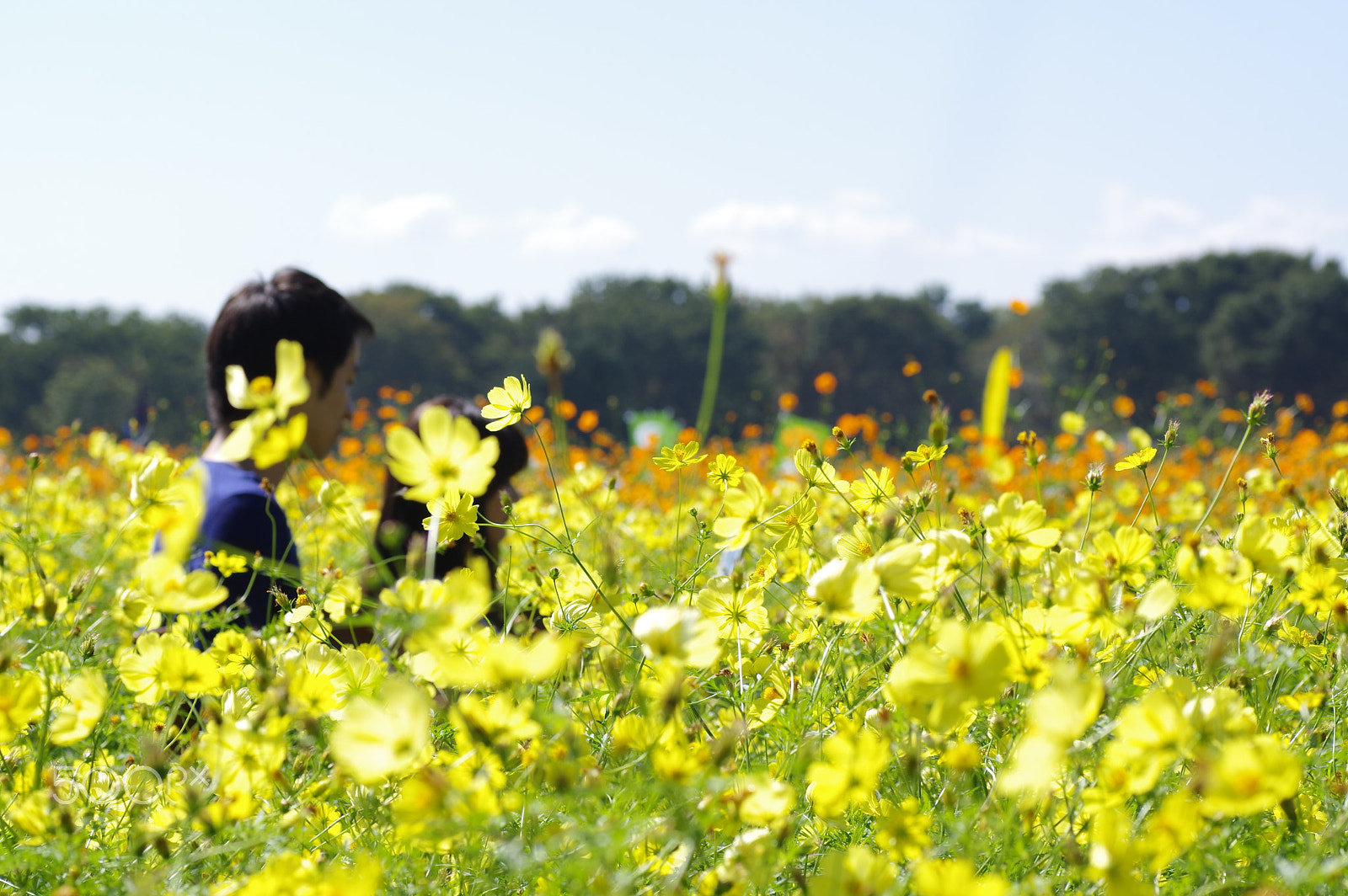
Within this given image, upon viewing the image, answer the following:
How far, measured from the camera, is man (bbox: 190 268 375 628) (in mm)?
1726

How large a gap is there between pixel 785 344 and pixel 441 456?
85.4 feet

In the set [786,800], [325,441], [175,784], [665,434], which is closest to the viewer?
[786,800]

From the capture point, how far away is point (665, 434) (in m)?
5.62

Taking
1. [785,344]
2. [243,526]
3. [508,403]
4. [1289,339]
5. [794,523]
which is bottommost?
[785,344]

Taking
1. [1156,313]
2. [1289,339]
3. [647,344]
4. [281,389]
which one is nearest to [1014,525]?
[281,389]

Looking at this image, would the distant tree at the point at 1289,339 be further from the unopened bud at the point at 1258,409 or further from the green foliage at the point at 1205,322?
the unopened bud at the point at 1258,409

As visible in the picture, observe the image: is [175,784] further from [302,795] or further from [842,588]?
[842,588]

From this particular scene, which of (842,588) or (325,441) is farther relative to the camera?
(325,441)

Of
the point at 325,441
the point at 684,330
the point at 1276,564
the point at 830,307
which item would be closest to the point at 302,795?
the point at 1276,564

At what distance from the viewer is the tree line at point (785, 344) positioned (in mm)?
20156

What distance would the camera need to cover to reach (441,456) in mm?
609

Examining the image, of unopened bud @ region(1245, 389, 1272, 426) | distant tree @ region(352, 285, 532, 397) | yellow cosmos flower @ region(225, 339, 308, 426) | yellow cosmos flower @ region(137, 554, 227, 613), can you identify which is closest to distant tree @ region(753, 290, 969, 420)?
distant tree @ region(352, 285, 532, 397)

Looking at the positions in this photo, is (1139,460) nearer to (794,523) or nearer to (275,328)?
(794,523)

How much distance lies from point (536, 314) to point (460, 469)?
2435 cm
